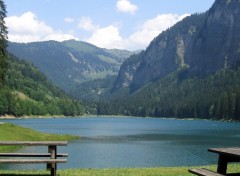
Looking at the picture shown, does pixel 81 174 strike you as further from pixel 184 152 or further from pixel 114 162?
pixel 184 152

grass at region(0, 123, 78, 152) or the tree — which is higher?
the tree

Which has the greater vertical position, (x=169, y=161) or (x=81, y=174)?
(x=81, y=174)

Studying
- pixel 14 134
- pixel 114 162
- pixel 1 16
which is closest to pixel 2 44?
pixel 1 16

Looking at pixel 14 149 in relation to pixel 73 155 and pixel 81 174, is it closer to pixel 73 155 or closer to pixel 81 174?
pixel 73 155

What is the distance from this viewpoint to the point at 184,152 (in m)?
82.1

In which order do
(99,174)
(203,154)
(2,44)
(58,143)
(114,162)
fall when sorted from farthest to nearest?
(2,44) → (203,154) → (114,162) → (99,174) → (58,143)

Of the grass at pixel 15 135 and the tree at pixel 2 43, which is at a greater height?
the tree at pixel 2 43

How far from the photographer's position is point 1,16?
8562 centimetres

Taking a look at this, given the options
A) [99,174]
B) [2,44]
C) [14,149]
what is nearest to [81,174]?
[99,174]

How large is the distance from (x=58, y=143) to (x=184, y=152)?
2427 inches

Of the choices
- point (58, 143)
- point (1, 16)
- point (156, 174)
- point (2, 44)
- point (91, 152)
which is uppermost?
point (1, 16)

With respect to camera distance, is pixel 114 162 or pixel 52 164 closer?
pixel 52 164

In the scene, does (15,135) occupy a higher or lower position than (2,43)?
lower

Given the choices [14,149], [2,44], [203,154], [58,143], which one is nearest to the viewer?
[58,143]
